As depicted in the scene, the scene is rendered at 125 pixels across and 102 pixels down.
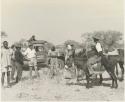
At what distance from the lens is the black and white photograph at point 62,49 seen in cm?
308

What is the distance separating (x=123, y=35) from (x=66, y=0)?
641mm

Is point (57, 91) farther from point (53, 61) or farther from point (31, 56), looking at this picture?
point (31, 56)

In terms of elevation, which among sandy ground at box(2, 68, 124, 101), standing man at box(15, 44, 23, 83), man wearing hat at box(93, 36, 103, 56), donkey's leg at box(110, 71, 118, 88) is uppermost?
man wearing hat at box(93, 36, 103, 56)

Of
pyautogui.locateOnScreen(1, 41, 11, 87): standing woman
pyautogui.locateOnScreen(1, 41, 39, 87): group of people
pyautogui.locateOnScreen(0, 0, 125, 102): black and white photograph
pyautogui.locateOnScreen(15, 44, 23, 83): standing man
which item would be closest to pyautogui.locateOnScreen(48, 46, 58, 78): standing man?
pyautogui.locateOnScreen(0, 0, 125, 102): black and white photograph

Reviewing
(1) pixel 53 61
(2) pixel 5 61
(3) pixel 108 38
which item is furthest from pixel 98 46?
(2) pixel 5 61

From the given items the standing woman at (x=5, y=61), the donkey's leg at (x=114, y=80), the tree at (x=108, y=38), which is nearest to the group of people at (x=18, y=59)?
the standing woman at (x=5, y=61)

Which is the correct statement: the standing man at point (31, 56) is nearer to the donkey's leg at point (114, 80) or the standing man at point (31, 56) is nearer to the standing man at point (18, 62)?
the standing man at point (18, 62)

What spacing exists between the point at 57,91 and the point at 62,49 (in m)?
0.41

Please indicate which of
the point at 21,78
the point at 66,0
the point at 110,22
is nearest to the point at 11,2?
the point at 66,0

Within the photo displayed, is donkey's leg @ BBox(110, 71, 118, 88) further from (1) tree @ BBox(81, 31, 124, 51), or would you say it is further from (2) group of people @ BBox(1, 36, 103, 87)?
(2) group of people @ BBox(1, 36, 103, 87)

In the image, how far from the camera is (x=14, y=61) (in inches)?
125

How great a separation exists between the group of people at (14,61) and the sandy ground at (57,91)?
78 millimetres

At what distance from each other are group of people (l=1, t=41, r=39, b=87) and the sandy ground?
0.26 feet

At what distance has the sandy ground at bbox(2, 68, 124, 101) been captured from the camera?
10.1ft
